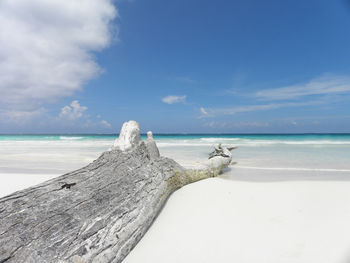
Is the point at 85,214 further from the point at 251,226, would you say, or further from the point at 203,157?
the point at 203,157

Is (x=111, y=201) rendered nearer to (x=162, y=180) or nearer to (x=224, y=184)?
(x=162, y=180)

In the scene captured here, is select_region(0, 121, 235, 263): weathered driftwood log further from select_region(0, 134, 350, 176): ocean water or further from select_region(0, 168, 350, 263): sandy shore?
select_region(0, 134, 350, 176): ocean water

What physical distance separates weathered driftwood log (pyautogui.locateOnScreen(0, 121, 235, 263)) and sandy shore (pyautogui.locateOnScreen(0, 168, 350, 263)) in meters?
0.34

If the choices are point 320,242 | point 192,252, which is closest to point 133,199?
point 192,252

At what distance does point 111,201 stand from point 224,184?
315 centimetres

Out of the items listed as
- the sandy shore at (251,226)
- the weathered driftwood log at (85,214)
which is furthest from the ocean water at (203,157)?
the weathered driftwood log at (85,214)

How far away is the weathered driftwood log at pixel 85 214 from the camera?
1.69 meters

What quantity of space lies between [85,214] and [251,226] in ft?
7.29

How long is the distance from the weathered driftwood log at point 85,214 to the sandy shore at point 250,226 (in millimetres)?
340

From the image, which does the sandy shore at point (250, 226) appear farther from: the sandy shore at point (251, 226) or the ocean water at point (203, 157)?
the ocean water at point (203, 157)

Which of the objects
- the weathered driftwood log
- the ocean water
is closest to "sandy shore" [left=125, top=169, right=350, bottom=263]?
the weathered driftwood log

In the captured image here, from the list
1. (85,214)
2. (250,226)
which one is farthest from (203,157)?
(85,214)

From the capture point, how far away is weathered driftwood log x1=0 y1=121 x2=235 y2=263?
5.56 feet

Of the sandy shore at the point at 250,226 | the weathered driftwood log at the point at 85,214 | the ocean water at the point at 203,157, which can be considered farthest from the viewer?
the ocean water at the point at 203,157
